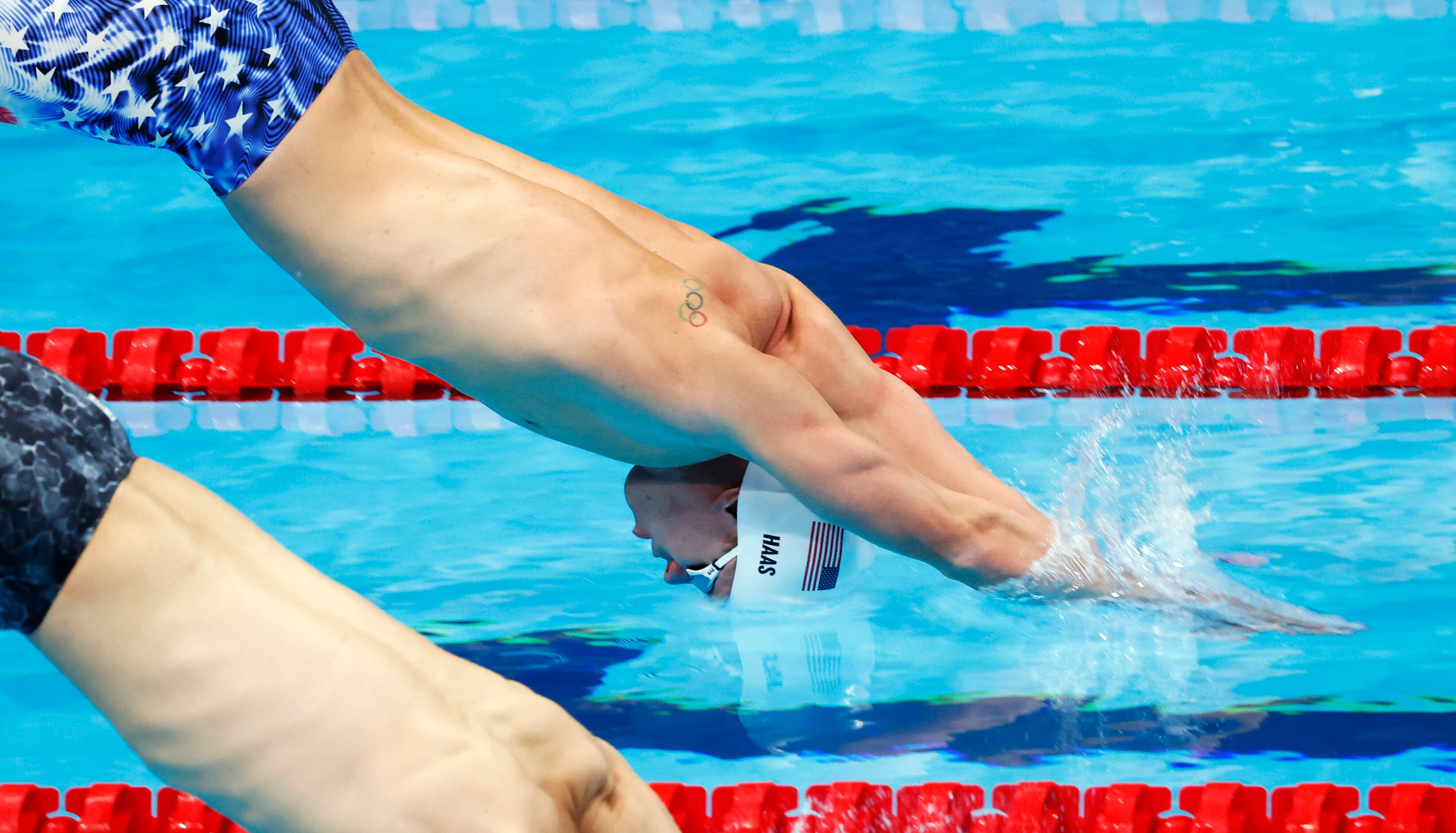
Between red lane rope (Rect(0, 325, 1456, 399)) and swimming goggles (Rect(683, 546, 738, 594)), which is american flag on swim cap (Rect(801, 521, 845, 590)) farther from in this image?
red lane rope (Rect(0, 325, 1456, 399))

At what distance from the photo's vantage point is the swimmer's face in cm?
275

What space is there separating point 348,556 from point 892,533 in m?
1.55

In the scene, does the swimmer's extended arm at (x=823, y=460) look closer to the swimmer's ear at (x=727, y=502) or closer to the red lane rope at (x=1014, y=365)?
the swimmer's ear at (x=727, y=502)

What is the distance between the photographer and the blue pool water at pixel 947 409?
2945 millimetres

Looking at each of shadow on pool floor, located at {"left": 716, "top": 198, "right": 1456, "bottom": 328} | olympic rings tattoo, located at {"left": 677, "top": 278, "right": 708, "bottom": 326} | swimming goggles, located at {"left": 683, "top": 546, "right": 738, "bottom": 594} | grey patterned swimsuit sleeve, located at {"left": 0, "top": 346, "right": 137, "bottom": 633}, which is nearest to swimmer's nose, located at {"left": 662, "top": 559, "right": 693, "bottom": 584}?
swimming goggles, located at {"left": 683, "top": 546, "right": 738, "bottom": 594}

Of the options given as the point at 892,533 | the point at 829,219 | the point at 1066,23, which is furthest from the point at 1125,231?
the point at 892,533

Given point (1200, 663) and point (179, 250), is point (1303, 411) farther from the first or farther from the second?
point (179, 250)

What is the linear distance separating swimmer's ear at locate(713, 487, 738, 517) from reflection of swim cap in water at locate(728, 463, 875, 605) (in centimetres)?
4

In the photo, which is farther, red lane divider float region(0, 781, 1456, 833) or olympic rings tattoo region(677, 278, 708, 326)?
red lane divider float region(0, 781, 1456, 833)

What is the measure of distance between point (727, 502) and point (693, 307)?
1.52 feet

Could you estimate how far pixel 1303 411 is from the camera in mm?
4051

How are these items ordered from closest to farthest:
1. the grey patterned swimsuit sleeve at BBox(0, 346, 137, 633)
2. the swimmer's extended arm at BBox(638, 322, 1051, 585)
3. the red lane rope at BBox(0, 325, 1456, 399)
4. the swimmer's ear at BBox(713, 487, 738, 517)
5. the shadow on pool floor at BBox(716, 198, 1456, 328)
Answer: the grey patterned swimsuit sleeve at BBox(0, 346, 137, 633) < the swimmer's extended arm at BBox(638, 322, 1051, 585) < the swimmer's ear at BBox(713, 487, 738, 517) < the red lane rope at BBox(0, 325, 1456, 399) < the shadow on pool floor at BBox(716, 198, 1456, 328)

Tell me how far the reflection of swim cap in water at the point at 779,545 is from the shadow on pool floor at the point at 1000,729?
31cm

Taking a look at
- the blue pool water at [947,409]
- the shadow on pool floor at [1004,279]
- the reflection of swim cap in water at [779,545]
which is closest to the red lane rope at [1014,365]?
Answer: the blue pool water at [947,409]
